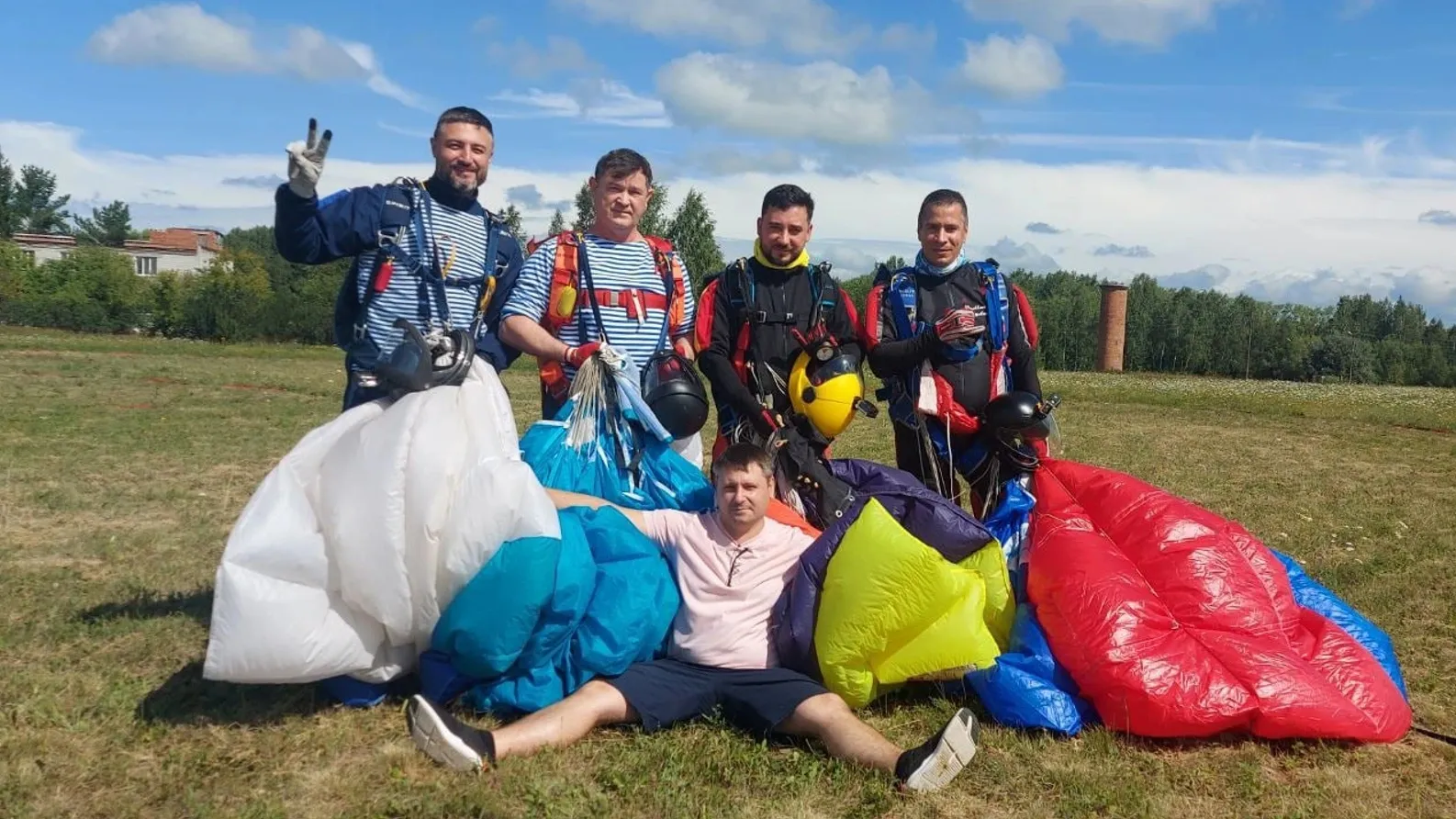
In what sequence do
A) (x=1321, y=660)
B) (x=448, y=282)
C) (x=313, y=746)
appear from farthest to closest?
(x=448, y=282) → (x=1321, y=660) → (x=313, y=746)

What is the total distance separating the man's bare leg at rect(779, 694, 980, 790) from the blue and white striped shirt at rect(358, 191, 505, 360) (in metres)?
1.87

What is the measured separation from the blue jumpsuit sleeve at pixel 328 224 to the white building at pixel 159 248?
71.2 meters

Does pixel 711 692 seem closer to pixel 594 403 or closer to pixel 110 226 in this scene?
pixel 594 403

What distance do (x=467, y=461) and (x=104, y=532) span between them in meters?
3.89

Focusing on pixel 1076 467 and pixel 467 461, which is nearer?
pixel 467 461

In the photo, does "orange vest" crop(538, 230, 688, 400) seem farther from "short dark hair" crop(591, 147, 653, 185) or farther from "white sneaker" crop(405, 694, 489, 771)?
"white sneaker" crop(405, 694, 489, 771)

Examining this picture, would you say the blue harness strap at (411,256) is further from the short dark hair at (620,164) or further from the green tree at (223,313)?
the green tree at (223,313)

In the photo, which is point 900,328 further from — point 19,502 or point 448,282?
point 19,502

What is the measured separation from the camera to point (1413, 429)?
587 inches

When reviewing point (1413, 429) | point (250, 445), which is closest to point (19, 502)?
point (250, 445)

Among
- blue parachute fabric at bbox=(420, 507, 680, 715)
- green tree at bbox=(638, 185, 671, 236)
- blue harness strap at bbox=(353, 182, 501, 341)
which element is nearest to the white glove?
blue harness strap at bbox=(353, 182, 501, 341)

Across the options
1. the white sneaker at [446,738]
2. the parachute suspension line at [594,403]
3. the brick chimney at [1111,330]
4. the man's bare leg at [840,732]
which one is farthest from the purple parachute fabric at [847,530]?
the brick chimney at [1111,330]

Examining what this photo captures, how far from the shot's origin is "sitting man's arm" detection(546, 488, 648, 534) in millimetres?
3600

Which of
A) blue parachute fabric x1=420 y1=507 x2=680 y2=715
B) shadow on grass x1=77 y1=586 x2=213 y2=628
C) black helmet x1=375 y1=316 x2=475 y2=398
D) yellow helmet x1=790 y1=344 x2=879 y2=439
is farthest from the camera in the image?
shadow on grass x1=77 y1=586 x2=213 y2=628
